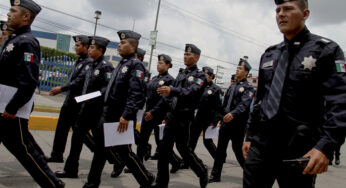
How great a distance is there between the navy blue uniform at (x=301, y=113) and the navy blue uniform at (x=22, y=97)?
6.16ft

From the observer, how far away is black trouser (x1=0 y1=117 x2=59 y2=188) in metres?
2.78

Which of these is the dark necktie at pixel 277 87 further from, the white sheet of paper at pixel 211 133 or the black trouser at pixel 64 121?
the white sheet of paper at pixel 211 133

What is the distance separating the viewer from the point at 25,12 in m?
3.19

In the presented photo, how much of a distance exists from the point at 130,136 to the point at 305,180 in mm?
2073

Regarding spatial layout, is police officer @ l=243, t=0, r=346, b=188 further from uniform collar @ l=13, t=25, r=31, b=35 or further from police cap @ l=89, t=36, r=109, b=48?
police cap @ l=89, t=36, r=109, b=48

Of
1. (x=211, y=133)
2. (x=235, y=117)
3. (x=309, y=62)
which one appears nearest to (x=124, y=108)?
(x=235, y=117)

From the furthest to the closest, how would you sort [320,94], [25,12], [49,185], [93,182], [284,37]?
1. [93,182]
2. [25,12]
3. [49,185]
4. [284,37]
5. [320,94]

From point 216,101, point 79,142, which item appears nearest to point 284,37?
point 79,142

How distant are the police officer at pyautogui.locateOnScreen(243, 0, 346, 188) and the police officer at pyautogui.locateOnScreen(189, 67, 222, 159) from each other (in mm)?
3398

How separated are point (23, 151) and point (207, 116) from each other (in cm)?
399

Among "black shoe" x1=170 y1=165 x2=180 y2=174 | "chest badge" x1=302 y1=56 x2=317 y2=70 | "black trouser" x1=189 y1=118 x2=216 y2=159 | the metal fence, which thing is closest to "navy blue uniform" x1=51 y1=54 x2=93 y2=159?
"black shoe" x1=170 y1=165 x2=180 y2=174

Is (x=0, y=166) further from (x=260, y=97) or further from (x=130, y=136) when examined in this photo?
(x=260, y=97)

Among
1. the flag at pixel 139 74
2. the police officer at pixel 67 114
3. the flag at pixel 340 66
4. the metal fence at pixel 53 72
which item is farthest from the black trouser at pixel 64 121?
the metal fence at pixel 53 72

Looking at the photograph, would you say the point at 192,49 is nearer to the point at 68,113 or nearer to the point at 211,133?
the point at 211,133
